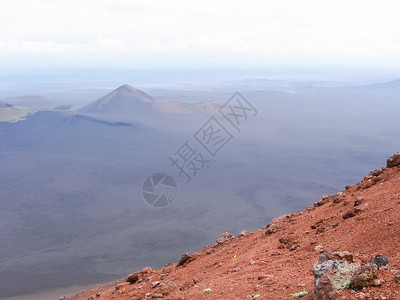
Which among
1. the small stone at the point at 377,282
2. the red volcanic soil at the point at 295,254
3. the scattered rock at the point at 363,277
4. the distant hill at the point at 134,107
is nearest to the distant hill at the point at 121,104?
the distant hill at the point at 134,107

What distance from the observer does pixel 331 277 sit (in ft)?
13.5

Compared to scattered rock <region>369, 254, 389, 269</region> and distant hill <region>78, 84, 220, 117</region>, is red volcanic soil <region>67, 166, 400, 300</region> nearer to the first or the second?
scattered rock <region>369, 254, 389, 269</region>

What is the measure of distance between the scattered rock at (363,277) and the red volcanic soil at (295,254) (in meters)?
0.07

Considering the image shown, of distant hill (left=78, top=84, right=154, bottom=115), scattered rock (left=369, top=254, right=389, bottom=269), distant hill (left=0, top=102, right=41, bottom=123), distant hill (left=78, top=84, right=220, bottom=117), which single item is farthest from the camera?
distant hill (left=78, top=84, right=154, bottom=115)

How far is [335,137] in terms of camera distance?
291 ft

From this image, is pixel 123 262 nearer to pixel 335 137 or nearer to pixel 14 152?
pixel 14 152

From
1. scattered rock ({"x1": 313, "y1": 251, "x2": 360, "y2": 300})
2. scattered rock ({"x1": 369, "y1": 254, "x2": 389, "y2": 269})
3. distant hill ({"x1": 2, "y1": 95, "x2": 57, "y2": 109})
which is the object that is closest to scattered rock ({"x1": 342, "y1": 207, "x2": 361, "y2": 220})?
scattered rock ({"x1": 369, "y1": 254, "x2": 389, "y2": 269})

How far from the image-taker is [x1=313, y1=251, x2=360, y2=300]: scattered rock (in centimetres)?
403

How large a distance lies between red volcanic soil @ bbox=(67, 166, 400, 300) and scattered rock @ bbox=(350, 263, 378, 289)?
2.6 inches

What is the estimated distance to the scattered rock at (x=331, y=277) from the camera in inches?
159

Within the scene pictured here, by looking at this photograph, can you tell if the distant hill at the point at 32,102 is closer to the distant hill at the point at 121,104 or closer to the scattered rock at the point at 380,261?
the distant hill at the point at 121,104

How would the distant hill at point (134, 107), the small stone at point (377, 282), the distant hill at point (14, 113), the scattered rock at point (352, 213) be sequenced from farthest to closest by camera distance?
the distant hill at point (134, 107), the distant hill at point (14, 113), the scattered rock at point (352, 213), the small stone at point (377, 282)

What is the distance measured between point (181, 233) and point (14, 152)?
168ft

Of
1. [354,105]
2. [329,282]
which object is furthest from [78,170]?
[354,105]
